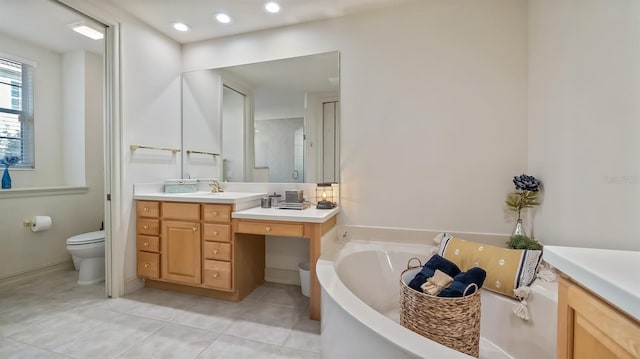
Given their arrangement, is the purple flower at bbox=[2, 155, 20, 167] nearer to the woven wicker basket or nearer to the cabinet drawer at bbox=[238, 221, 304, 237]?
the cabinet drawer at bbox=[238, 221, 304, 237]

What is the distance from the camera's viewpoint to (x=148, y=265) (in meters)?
2.31

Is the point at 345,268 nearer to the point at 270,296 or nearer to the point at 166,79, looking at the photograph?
the point at 270,296

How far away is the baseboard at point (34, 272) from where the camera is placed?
243cm

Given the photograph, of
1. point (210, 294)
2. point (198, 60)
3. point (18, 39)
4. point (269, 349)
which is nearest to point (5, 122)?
point (18, 39)

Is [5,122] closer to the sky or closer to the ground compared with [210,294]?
closer to the sky

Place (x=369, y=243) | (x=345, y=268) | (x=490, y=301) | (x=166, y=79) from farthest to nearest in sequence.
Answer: (x=166, y=79) < (x=369, y=243) < (x=345, y=268) < (x=490, y=301)

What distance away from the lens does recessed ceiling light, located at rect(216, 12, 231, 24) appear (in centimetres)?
227

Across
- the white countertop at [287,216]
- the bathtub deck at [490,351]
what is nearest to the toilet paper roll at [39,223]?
the white countertop at [287,216]

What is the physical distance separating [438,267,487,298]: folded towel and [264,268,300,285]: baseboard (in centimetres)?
152

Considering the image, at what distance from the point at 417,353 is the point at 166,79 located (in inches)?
118

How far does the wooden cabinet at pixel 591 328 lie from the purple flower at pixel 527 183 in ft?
4.06

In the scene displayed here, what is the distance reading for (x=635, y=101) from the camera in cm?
106

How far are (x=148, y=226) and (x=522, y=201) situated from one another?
294 cm

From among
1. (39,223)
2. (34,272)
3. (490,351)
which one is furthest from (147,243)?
(490,351)
